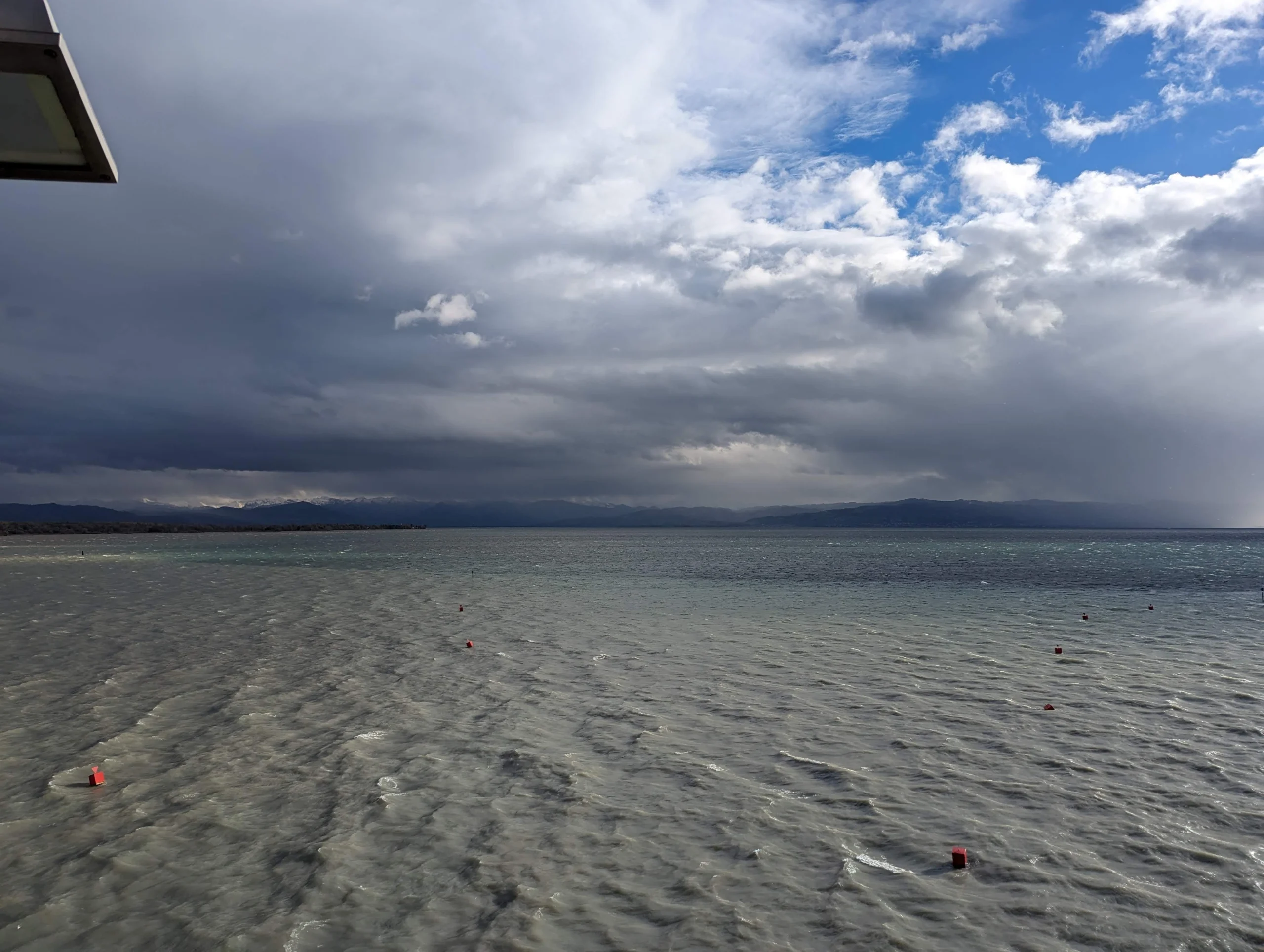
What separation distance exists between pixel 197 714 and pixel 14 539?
22554cm

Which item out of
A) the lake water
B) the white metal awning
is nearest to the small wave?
the lake water

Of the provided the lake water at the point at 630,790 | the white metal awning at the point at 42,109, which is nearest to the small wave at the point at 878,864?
the lake water at the point at 630,790

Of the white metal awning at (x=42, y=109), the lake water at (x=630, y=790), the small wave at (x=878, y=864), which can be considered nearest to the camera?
the white metal awning at (x=42, y=109)

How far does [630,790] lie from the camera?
12062 millimetres

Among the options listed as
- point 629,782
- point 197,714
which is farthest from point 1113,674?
point 197,714

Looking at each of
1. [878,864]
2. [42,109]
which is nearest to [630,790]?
[878,864]

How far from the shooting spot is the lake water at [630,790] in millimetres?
8133

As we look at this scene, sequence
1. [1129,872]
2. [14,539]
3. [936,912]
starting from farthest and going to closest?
[14,539]
[1129,872]
[936,912]

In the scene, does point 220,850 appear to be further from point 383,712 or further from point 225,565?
point 225,565

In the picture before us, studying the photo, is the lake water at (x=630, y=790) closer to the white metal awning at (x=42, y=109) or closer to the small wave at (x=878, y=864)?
the small wave at (x=878, y=864)

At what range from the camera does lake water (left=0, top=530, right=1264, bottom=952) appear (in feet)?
26.7

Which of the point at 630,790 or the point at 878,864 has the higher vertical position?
the point at 878,864

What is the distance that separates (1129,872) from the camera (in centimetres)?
919

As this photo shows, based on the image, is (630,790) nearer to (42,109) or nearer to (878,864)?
(878,864)
